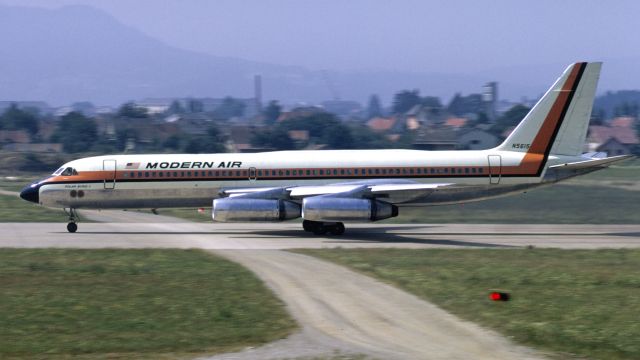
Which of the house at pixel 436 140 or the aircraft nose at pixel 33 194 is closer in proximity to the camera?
the aircraft nose at pixel 33 194

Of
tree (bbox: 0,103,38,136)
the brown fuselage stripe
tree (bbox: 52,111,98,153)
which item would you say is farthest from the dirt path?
tree (bbox: 0,103,38,136)

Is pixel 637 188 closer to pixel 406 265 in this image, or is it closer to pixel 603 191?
pixel 603 191

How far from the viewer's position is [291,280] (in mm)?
24578

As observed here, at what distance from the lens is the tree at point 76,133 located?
126125mm

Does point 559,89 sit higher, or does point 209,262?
point 559,89

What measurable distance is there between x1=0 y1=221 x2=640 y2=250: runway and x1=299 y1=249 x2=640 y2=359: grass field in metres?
2.91

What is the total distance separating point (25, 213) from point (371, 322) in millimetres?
32969

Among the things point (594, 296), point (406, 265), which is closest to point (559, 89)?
point (406, 265)

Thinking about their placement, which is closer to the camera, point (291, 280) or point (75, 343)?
point (75, 343)

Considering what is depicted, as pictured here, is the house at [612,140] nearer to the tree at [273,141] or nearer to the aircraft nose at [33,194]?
the tree at [273,141]

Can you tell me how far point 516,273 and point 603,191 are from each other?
27292mm

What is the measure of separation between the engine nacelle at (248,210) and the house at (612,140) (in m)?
92.5

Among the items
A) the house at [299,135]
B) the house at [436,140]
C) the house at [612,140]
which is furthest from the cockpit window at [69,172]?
the house at [612,140]

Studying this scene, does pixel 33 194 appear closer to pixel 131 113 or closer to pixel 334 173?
pixel 334 173
